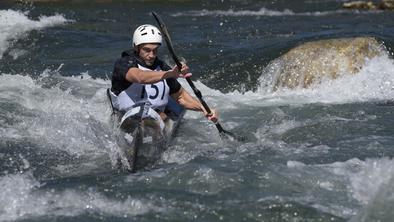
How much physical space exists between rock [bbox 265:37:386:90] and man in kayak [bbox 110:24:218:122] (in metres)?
3.82

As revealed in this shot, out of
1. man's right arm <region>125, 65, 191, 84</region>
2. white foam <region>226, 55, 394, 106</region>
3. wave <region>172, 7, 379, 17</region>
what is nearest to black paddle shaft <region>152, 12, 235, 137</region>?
man's right arm <region>125, 65, 191, 84</region>

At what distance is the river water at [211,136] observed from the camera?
625cm

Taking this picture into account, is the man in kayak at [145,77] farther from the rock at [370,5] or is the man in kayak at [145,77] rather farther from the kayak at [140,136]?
the rock at [370,5]

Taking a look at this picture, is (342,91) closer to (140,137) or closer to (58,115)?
(58,115)

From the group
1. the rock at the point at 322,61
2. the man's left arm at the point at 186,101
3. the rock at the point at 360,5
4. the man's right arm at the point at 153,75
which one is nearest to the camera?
the man's right arm at the point at 153,75

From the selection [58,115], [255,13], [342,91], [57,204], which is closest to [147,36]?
[57,204]

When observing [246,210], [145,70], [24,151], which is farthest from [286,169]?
[24,151]

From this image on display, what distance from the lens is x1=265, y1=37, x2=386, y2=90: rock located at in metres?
11.9

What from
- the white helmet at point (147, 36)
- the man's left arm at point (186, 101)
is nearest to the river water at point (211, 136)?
the man's left arm at point (186, 101)

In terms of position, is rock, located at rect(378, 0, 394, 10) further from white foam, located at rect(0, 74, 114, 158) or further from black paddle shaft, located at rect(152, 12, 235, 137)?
black paddle shaft, located at rect(152, 12, 235, 137)

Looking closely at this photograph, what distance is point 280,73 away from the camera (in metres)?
12.2

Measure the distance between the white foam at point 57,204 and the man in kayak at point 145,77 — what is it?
1495 mm

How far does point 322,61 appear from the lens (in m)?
12.1

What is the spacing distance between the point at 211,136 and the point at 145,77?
1890 mm
